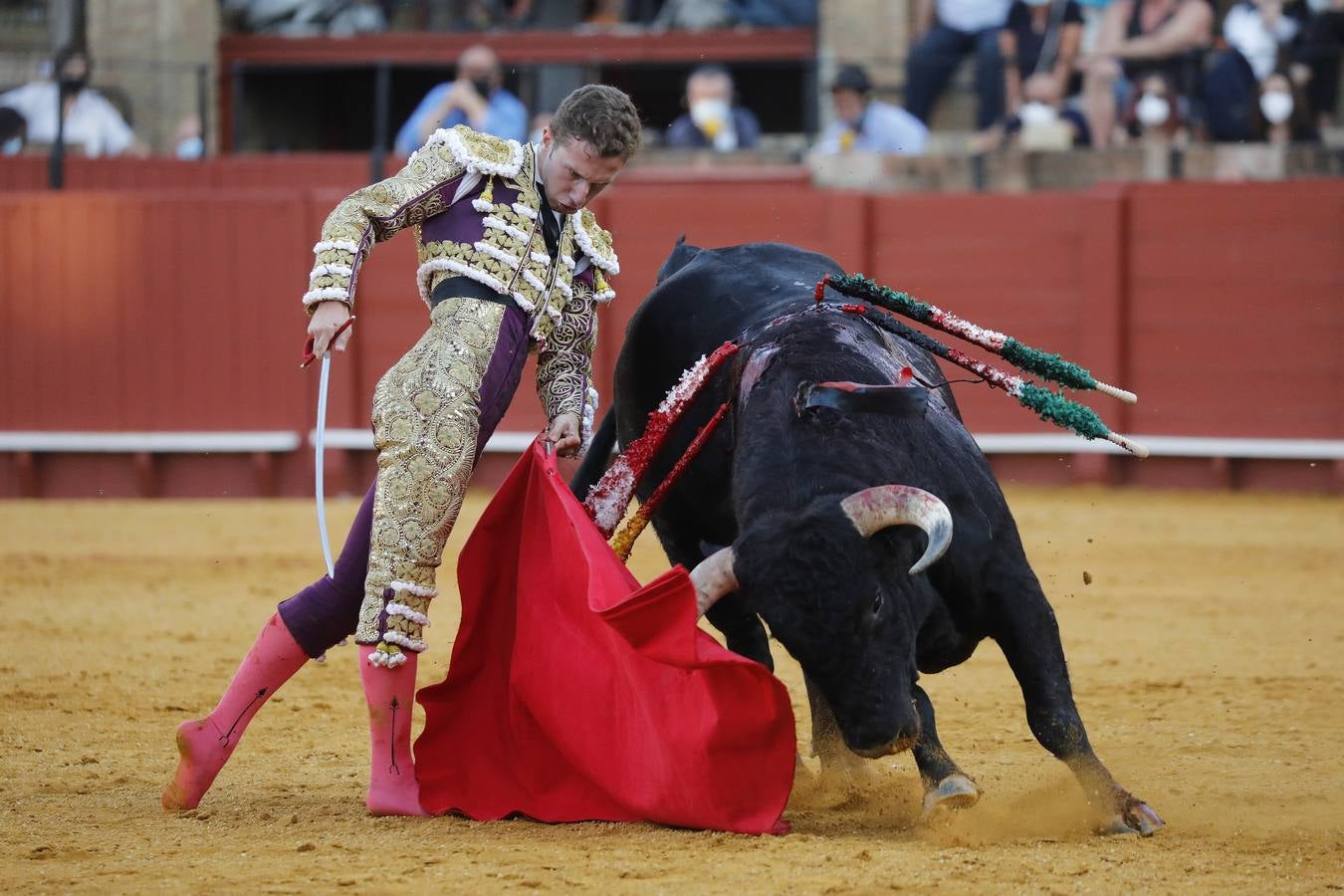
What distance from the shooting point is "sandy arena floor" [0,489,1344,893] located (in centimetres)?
257

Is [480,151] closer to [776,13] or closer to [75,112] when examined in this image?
[75,112]

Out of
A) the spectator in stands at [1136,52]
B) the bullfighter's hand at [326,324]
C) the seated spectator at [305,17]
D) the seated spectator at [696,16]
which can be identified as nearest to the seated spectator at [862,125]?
the spectator in stands at [1136,52]

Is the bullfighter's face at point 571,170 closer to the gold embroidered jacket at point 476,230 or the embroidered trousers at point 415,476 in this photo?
the gold embroidered jacket at point 476,230

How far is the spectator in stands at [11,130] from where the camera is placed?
1016 centimetres

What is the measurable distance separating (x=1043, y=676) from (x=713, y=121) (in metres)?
7.14

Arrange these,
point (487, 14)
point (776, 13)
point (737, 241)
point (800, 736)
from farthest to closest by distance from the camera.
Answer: point (487, 14) < point (776, 13) < point (737, 241) < point (800, 736)

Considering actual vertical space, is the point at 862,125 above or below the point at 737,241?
above

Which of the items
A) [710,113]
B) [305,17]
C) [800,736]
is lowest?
[800,736]

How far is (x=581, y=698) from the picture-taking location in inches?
119

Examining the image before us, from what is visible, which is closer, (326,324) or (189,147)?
(326,324)

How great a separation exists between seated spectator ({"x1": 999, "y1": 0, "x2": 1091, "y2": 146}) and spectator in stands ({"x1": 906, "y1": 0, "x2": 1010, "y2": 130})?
123 mm

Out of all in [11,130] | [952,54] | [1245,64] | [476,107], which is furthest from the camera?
[11,130]

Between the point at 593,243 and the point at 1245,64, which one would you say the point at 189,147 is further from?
the point at 593,243

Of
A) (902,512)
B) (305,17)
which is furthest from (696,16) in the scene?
(902,512)
